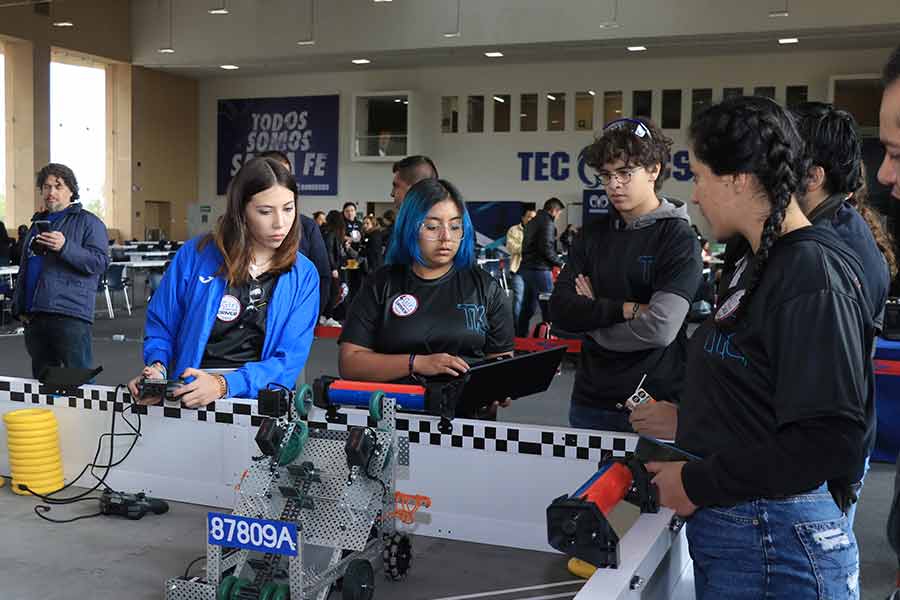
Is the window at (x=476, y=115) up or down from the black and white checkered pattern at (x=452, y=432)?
up

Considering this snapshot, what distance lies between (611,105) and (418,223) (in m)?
19.3

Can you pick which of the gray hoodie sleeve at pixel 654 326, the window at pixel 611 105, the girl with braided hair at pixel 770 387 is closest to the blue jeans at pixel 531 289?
the gray hoodie sleeve at pixel 654 326

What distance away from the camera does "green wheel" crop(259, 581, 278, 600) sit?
209 centimetres

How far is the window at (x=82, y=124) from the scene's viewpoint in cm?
2155

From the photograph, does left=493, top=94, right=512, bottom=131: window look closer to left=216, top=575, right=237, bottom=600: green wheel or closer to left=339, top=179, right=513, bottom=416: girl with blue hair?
left=339, top=179, right=513, bottom=416: girl with blue hair

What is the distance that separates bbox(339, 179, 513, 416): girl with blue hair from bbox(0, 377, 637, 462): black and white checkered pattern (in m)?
0.22

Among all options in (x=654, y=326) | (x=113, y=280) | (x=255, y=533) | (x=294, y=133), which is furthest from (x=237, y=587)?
(x=294, y=133)

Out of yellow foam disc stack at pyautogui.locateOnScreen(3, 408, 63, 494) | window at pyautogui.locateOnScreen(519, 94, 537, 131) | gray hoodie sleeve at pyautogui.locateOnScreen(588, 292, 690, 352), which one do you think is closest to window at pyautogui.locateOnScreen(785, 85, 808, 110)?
window at pyautogui.locateOnScreen(519, 94, 537, 131)

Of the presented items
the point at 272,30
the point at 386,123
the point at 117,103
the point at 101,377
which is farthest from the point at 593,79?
the point at 101,377

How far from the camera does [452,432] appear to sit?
284 cm

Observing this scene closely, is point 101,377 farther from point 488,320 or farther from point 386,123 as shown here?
point 386,123

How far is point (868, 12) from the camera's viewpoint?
15.5 meters

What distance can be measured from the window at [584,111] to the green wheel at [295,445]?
19743 mm

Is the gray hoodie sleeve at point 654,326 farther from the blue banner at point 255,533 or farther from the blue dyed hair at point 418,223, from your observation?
the blue banner at point 255,533
